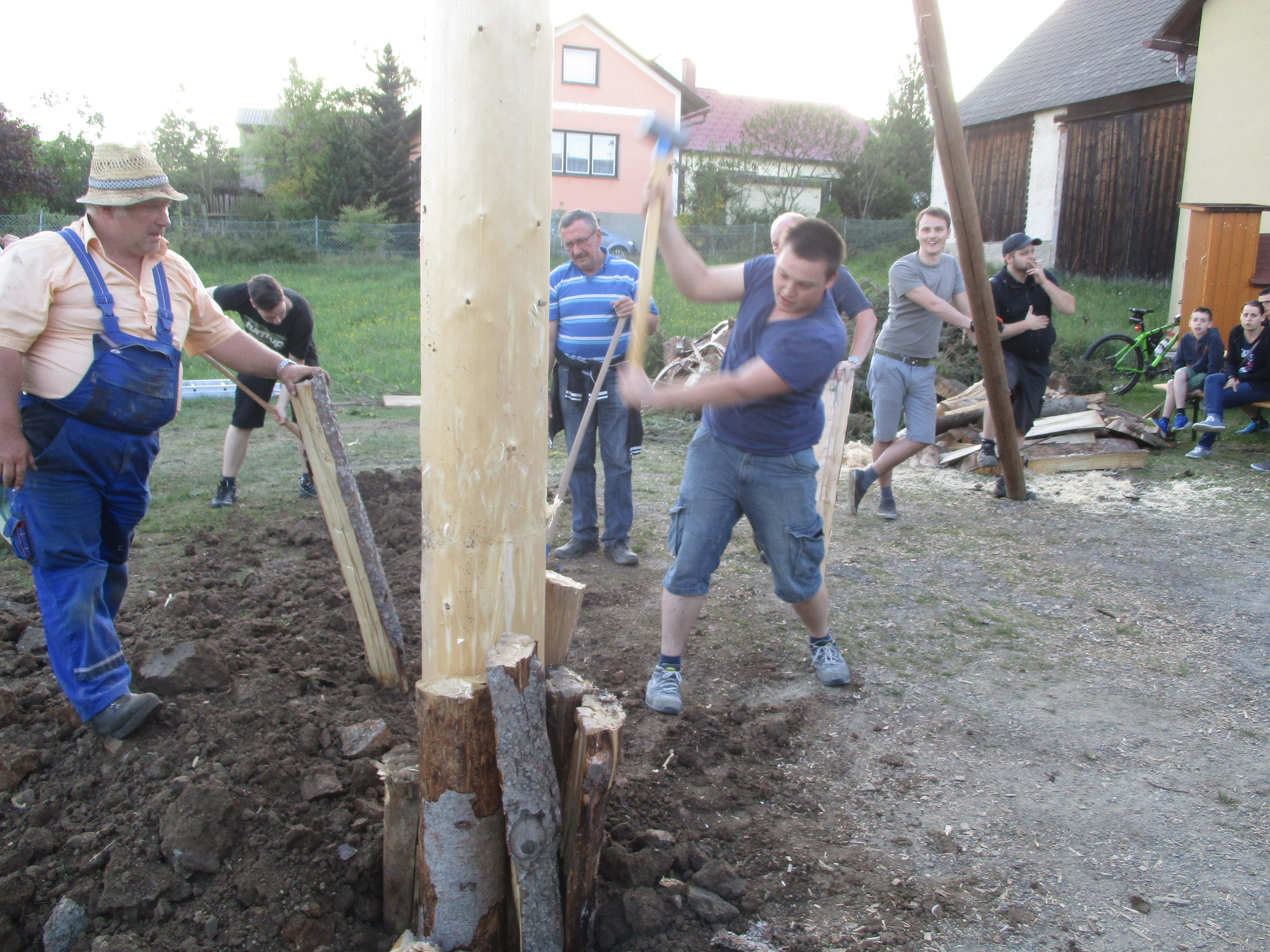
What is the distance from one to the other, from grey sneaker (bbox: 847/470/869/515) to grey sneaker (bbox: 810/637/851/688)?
246 cm

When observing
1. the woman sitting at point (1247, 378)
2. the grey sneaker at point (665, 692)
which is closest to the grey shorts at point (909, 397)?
the grey sneaker at point (665, 692)

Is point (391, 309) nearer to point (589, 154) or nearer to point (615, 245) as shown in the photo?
point (615, 245)

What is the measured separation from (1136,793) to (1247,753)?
592 mm

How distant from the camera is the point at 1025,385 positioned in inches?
259

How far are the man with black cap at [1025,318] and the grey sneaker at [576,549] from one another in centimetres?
288

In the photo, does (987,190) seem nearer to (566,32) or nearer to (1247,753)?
(566,32)

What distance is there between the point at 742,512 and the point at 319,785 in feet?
5.71

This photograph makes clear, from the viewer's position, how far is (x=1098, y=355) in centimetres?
1193

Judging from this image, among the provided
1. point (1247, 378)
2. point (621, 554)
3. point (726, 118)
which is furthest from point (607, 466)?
point (726, 118)

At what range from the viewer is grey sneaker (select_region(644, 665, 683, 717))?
3.33 m

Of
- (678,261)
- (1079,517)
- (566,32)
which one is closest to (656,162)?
(678,261)

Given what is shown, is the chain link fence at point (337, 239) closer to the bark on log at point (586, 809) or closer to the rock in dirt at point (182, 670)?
the rock in dirt at point (182, 670)

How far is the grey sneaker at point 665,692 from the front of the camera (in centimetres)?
333

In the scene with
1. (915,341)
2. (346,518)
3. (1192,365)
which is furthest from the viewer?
(1192,365)
